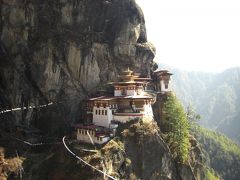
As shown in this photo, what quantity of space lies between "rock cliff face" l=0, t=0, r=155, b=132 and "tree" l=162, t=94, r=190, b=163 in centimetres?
1141

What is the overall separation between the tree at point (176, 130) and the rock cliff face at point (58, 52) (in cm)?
1141

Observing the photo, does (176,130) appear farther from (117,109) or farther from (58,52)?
(58,52)

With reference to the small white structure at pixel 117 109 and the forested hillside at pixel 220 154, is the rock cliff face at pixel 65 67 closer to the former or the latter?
the small white structure at pixel 117 109

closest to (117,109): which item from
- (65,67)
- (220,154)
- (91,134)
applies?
(91,134)

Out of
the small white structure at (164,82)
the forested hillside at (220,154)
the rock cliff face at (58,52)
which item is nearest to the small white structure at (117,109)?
the rock cliff face at (58,52)

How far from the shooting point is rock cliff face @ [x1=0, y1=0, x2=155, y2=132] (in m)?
53.6

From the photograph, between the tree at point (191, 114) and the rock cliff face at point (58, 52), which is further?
the tree at point (191, 114)

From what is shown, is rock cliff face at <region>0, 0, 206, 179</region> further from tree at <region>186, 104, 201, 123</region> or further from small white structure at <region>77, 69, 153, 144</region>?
tree at <region>186, 104, 201, 123</region>

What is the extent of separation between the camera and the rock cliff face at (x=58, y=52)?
5359cm

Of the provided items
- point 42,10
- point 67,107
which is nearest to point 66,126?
point 67,107

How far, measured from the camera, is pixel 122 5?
2509 inches

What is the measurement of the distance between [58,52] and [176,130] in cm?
2246

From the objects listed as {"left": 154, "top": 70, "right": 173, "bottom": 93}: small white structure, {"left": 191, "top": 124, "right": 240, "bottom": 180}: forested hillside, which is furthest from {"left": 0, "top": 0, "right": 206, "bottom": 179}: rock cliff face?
{"left": 191, "top": 124, "right": 240, "bottom": 180}: forested hillside

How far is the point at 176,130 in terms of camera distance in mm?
54125
